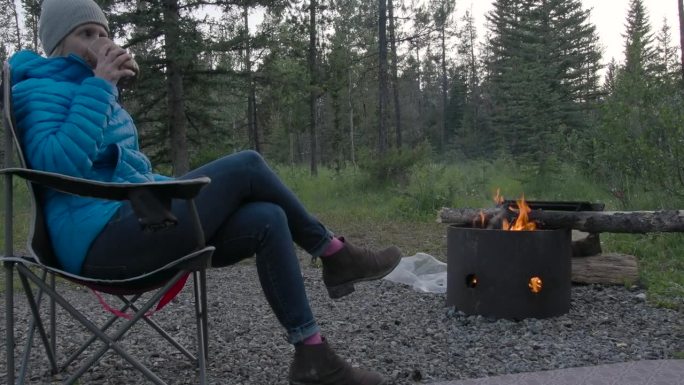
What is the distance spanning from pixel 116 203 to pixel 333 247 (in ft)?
2.47

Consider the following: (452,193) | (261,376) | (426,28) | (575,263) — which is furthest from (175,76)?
(426,28)

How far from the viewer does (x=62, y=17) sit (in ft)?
6.36

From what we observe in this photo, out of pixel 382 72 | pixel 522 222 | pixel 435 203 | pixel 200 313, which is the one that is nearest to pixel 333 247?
pixel 200 313

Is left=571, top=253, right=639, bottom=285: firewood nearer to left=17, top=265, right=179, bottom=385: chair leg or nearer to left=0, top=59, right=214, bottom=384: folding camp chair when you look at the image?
left=0, top=59, right=214, bottom=384: folding camp chair

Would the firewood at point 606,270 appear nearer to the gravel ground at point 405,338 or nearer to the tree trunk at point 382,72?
the gravel ground at point 405,338

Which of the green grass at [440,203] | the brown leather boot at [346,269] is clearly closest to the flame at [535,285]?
the green grass at [440,203]

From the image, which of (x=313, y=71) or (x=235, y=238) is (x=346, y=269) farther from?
(x=313, y=71)

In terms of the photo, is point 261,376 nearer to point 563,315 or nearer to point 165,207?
point 165,207

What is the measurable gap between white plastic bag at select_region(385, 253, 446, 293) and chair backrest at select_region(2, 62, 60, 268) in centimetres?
258

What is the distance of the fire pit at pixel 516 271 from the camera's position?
10.00 ft

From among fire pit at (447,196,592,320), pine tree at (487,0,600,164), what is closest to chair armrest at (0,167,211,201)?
fire pit at (447,196,592,320)

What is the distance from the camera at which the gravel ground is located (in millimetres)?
2391

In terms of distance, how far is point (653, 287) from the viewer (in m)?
3.69

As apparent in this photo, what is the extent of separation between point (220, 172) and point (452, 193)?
7.33 m
